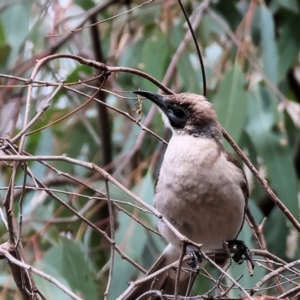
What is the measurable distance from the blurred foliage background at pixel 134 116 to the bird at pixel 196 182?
0.29m

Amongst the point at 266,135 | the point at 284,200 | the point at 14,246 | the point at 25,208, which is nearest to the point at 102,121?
the point at 25,208

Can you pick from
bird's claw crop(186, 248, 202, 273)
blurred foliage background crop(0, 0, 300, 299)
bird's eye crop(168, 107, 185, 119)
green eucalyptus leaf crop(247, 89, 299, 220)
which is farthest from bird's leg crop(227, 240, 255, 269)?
green eucalyptus leaf crop(247, 89, 299, 220)

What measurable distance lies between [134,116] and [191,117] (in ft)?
2.81

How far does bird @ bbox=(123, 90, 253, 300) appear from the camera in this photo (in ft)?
6.42

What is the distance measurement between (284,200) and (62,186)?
1.13 meters

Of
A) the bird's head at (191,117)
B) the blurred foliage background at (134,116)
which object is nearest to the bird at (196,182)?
the bird's head at (191,117)

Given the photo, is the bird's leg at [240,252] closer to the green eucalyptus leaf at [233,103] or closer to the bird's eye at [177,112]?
the bird's eye at [177,112]

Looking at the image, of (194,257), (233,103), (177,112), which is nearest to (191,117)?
(177,112)

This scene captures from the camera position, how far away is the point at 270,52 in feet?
9.25

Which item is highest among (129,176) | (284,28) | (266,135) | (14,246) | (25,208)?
(284,28)

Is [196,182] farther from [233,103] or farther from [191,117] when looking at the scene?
[233,103]

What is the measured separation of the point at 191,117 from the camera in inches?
86.7

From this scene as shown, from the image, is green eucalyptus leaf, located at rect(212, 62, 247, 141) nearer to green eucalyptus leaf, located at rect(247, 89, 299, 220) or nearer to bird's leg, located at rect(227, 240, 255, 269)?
green eucalyptus leaf, located at rect(247, 89, 299, 220)

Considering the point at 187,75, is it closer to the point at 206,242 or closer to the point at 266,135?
the point at 266,135
